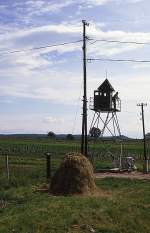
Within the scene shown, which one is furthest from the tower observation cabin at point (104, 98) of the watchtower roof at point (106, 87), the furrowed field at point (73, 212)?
the furrowed field at point (73, 212)

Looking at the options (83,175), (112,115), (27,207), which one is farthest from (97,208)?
(112,115)

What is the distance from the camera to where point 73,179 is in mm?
21578

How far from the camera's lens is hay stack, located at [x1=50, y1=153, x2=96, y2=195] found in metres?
21.5

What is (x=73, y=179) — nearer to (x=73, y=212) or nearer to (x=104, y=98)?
(x=73, y=212)

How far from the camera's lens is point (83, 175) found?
71.6 feet

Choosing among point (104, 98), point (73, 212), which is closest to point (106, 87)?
point (104, 98)

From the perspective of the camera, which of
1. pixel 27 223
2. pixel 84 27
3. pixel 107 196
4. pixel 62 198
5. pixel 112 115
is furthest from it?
pixel 112 115

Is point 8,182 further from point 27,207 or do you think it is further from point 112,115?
point 112,115

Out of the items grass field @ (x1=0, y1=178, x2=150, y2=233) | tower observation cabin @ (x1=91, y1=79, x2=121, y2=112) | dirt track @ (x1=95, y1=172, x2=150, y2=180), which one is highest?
tower observation cabin @ (x1=91, y1=79, x2=121, y2=112)

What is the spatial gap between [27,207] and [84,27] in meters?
20.8

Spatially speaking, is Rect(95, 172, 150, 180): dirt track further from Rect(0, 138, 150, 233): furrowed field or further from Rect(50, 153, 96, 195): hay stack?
Rect(50, 153, 96, 195): hay stack

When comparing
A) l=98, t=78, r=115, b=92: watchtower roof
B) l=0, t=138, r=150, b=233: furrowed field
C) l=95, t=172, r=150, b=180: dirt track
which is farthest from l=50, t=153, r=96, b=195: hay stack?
l=98, t=78, r=115, b=92: watchtower roof

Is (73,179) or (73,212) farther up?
(73,179)

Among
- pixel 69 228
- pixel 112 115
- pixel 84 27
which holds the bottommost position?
pixel 69 228
